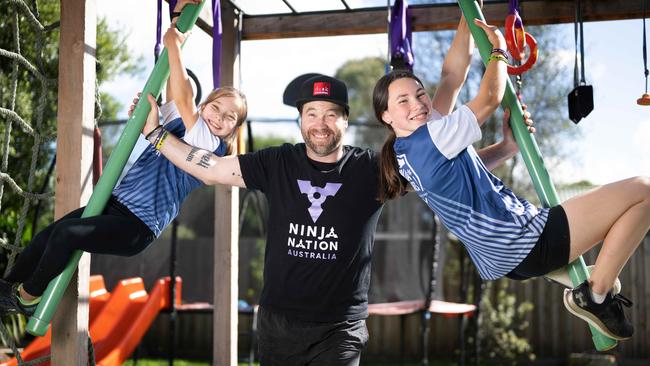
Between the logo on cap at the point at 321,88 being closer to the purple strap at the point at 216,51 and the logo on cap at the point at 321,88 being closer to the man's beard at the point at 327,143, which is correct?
the man's beard at the point at 327,143

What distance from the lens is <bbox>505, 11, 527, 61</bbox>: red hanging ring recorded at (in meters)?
2.82

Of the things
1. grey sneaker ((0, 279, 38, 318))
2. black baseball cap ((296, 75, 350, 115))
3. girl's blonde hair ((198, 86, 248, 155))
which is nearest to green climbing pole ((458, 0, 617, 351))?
black baseball cap ((296, 75, 350, 115))

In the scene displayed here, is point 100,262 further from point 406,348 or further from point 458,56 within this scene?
point 458,56

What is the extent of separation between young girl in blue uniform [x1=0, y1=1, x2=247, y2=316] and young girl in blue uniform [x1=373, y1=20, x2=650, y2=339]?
3.16 feet

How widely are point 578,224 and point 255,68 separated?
18.3 m

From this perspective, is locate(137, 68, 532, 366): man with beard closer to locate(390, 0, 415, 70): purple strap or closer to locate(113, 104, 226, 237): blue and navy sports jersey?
locate(113, 104, 226, 237): blue and navy sports jersey

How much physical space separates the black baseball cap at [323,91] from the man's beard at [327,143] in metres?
0.12

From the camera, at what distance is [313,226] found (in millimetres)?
2895

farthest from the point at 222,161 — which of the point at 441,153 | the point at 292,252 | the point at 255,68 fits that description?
the point at 255,68

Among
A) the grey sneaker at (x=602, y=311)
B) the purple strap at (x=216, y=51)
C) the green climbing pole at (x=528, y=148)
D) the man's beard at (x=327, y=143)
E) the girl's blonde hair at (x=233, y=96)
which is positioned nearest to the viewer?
the grey sneaker at (x=602, y=311)

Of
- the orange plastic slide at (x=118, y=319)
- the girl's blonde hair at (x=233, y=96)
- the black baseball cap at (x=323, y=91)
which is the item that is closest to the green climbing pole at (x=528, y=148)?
the black baseball cap at (x=323, y=91)

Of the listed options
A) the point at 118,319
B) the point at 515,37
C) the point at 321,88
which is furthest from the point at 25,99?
the point at 515,37

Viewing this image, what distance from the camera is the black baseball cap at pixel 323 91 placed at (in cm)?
291

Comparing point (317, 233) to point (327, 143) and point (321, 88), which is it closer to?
point (327, 143)
